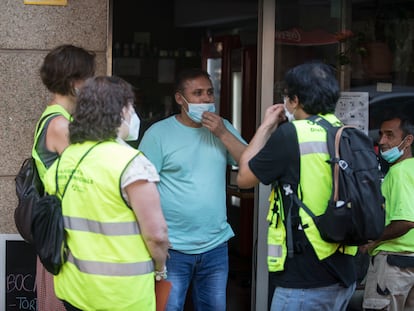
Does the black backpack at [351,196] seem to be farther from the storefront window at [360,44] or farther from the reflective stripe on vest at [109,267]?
the storefront window at [360,44]

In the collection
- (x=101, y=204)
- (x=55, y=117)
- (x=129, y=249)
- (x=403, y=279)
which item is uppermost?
(x=55, y=117)

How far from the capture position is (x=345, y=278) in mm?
3494

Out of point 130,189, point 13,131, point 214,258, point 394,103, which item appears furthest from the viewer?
point 394,103

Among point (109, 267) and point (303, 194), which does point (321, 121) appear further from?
point (109, 267)

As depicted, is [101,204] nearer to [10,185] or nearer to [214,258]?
[214,258]

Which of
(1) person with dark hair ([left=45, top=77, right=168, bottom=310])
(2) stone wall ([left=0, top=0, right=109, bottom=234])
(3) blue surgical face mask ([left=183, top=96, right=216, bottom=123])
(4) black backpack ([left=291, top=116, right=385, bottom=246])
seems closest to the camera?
(1) person with dark hair ([left=45, top=77, right=168, bottom=310])

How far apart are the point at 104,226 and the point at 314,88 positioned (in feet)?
3.76

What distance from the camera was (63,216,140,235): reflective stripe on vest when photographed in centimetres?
311

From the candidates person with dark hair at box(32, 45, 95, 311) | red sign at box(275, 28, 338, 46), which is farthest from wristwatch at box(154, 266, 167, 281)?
red sign at box(275, 28, 338, 46)

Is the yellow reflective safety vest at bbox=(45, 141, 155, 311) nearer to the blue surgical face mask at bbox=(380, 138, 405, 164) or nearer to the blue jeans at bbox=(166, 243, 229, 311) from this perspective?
the blue jeans at bbox=(166, 243, 229, 311)

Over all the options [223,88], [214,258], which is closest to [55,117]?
[214,258]

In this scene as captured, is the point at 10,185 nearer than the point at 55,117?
No

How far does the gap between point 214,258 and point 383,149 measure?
127cm

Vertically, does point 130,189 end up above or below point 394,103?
below
